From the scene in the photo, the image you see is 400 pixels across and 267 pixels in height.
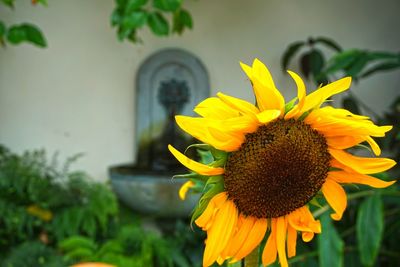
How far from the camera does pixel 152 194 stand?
→ 2.12m

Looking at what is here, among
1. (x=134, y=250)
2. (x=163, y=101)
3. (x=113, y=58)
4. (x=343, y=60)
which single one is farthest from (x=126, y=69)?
(x=343, y=60)

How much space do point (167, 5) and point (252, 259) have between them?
150 centimetres

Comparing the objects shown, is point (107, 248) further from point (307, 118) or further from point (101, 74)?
point (307, 118)

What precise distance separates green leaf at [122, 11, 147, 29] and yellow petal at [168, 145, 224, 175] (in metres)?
1.51

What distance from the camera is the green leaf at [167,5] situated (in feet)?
5.72

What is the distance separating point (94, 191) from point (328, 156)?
190 centimetres

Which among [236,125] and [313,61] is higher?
[313,61]

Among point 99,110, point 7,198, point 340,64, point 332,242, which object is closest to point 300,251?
point 332,242

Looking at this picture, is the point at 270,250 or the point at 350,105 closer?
the point at 270,250

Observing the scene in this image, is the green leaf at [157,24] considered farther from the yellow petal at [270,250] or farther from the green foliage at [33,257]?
the yellow petal at [270,250]

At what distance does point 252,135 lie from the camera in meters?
0.33

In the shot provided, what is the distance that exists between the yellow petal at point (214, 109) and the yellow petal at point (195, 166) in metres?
0.02

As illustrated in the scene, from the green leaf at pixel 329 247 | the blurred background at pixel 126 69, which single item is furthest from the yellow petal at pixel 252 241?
the blurred background at pixel 126 69

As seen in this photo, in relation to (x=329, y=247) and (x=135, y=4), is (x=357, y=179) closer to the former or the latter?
(x=329, y=247)
